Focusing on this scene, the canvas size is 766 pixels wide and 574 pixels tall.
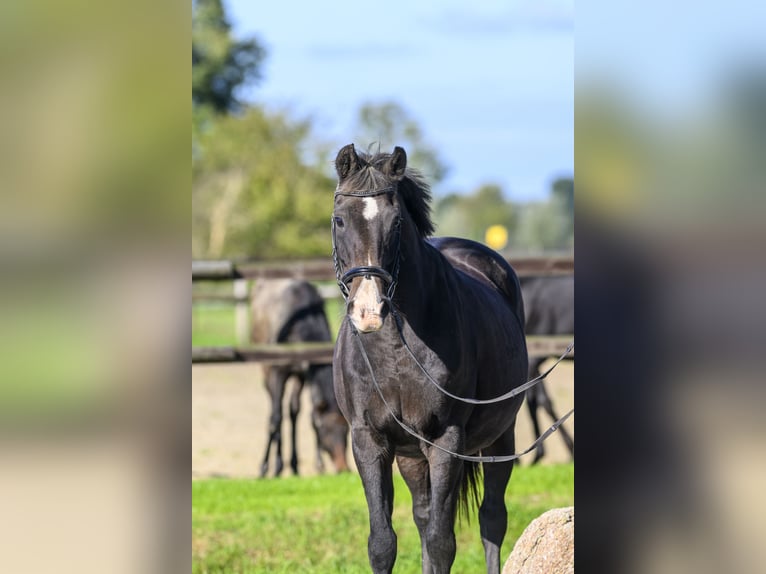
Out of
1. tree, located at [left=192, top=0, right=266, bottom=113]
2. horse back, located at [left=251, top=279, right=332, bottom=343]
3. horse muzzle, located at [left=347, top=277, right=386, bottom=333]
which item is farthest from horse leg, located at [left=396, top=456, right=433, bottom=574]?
tree, located at [left=192, top=0, right=266, bottom=113]

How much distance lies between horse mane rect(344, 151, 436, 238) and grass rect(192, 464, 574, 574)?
2285 mm

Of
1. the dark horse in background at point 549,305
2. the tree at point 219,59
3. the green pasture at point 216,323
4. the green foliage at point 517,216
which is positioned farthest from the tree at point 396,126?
the dark horse in background at point 549,305

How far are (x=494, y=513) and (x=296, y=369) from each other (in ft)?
18.4

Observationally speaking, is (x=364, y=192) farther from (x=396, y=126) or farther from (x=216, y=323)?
(x=396, y=126)

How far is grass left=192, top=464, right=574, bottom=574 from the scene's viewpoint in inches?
235

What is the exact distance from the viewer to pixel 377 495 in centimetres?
415

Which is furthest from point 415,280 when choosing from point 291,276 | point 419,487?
point 291,276

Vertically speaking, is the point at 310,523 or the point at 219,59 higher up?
the point at 219,59

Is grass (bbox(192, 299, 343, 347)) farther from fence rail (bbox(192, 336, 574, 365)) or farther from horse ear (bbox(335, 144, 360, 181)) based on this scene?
horse ear (bbox(335, 144, 360, 181))
